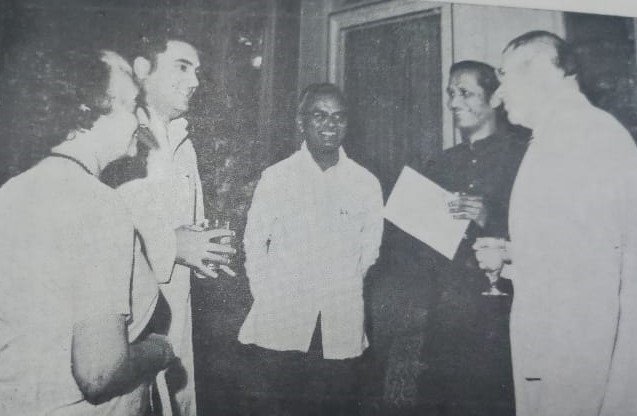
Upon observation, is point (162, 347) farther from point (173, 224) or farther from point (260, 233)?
point (260, 233)

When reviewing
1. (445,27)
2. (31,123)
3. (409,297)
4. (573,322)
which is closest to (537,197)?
(573,322)

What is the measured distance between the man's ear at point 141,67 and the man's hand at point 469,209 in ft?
4.82

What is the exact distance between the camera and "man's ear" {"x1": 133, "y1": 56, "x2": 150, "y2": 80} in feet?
7.40

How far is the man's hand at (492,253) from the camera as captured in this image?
88.7 inches

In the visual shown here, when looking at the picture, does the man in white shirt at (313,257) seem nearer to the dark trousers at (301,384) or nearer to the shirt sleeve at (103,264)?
the dark trousers at (301,384)

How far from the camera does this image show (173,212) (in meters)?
2.18

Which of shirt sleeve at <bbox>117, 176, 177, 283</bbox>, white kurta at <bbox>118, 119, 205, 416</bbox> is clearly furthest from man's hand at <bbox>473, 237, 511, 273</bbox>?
shirt sleeve at <bbox>117, 176, 177, 283</bbox>

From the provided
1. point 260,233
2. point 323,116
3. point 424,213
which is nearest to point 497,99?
point 424,213

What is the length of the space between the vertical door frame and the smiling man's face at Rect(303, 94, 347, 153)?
4.4 inches

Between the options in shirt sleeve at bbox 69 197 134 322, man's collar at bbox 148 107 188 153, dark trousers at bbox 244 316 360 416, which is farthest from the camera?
man's collar at bbox 148 107 188 153

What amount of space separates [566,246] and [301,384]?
128 centimetres

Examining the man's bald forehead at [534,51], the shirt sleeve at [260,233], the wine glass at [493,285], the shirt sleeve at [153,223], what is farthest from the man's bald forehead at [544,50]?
the shirt sleeve at [153,223]

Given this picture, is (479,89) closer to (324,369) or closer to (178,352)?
(324,369)

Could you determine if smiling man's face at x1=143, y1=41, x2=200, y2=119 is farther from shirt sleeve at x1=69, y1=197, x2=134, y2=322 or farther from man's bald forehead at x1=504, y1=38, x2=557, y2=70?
man's bald forehead at x1=504, y1=38, x2=557, y2=70
